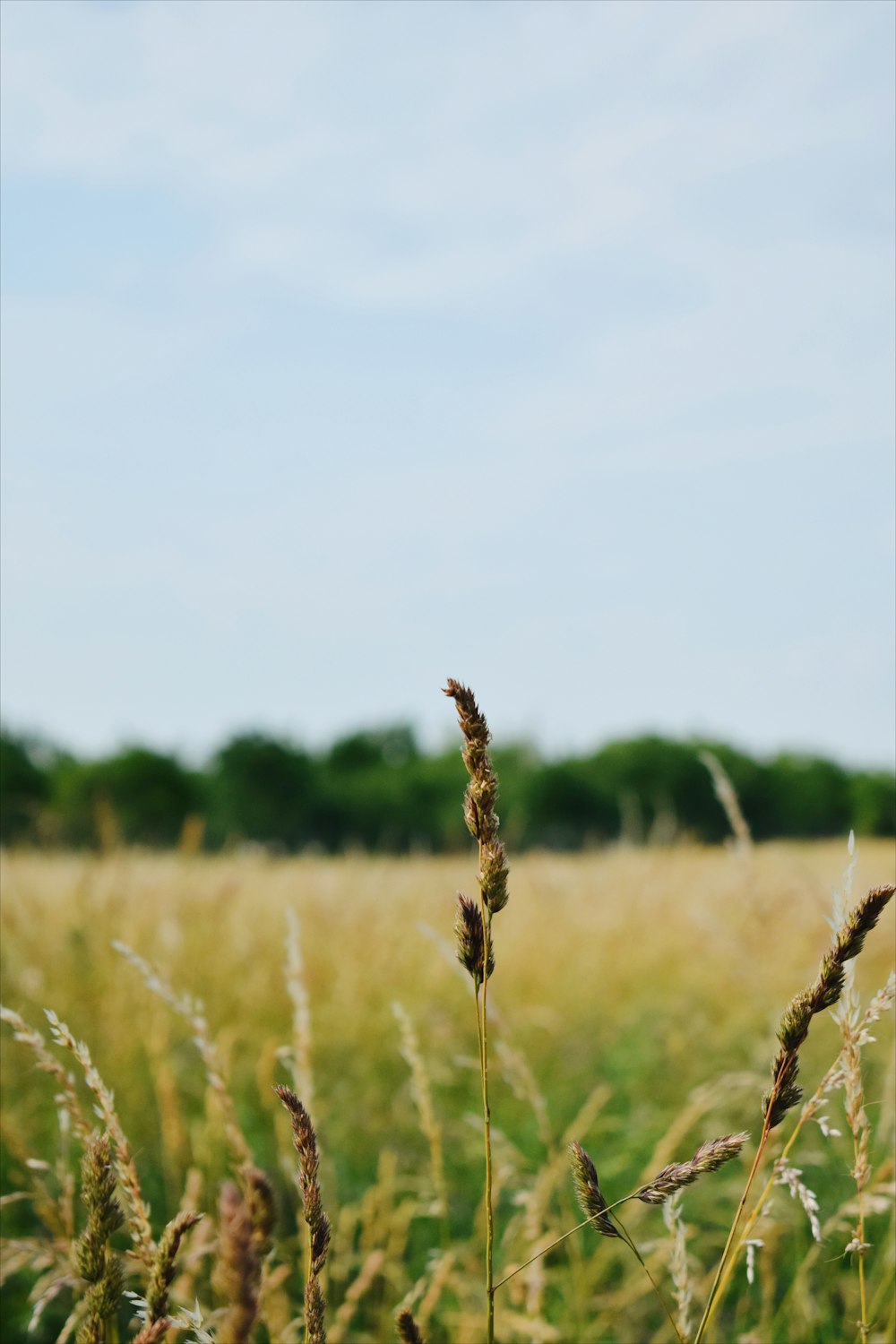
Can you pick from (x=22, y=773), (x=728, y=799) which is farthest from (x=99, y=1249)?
(x=22, y=773)

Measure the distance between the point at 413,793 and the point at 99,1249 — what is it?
123 feet

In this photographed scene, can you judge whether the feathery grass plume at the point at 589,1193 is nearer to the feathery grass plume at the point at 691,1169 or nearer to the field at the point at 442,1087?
the feathery grass plume at the point at 691,1169

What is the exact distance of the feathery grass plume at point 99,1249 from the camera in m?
0.73

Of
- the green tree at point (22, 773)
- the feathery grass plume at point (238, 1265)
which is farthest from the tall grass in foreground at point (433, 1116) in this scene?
the green tree at point (22, 773)

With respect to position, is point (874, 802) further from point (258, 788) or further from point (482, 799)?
point (482, 799)

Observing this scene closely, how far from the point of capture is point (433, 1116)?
2.53 metres

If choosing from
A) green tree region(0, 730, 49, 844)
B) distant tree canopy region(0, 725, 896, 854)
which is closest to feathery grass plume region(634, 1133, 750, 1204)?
green tree region(0, 730, 49, 844)

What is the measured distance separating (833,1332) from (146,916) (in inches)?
140

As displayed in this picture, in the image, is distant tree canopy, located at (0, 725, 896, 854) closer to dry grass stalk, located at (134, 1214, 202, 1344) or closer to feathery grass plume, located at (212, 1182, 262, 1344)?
dry grass stalk, located at (134, 1214, 202, 1344)

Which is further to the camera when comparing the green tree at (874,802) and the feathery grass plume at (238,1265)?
the green tree at (874,802)

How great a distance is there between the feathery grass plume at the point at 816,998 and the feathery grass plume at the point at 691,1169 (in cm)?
3

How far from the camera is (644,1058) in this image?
13.4 ft

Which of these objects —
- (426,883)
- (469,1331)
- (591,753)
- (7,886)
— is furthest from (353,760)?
(469,1331)

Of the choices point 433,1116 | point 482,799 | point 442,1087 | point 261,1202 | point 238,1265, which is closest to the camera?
point 238,1265
